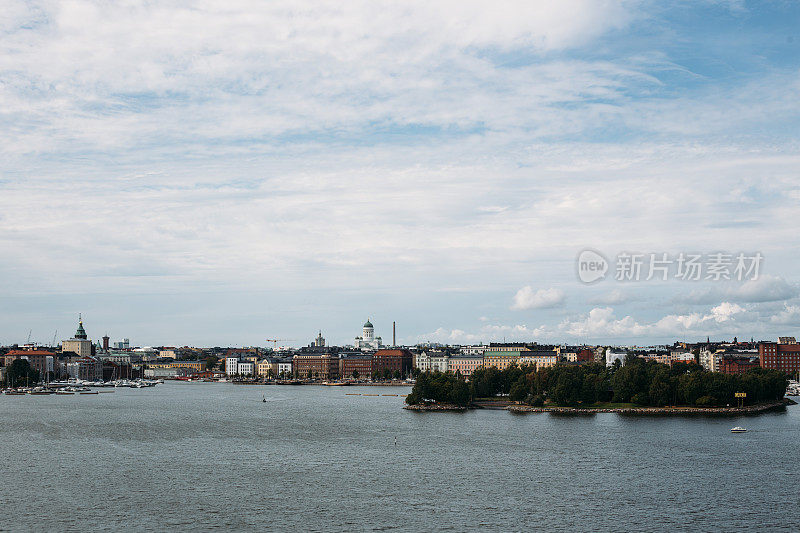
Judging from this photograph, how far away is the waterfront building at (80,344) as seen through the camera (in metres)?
188

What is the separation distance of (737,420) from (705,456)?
2203 cm

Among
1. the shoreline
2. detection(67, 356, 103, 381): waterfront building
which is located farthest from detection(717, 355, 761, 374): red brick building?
detection(67, 356, 103, 381): waterfront building

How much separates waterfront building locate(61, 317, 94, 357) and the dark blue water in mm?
131615

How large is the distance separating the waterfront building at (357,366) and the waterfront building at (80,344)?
196ft

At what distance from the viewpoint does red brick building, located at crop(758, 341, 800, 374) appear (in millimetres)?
130750

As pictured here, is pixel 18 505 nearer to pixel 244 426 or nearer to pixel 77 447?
pixel 77 447

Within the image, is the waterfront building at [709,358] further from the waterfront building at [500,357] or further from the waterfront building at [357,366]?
the waterfront building at [357,366]

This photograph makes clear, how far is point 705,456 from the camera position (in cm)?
4459

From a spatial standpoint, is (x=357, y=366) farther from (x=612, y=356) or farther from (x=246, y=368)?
(x=612, y=356)

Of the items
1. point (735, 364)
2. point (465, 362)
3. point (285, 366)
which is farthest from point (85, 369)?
point (735, 364)

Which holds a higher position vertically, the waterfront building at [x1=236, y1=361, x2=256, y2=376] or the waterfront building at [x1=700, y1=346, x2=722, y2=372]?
the waterfront building at [x1=700, y1=346, x2=722, y2=372]

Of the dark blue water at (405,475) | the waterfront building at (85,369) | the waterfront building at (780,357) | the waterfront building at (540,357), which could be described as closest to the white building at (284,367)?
the waterfront building at (85,369)

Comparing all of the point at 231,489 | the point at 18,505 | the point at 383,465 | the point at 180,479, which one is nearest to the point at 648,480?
the point at 383,465

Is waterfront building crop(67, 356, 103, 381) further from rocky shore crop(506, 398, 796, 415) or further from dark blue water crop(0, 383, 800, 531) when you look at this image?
rocky shore crop(506, 398, 796, 415)
